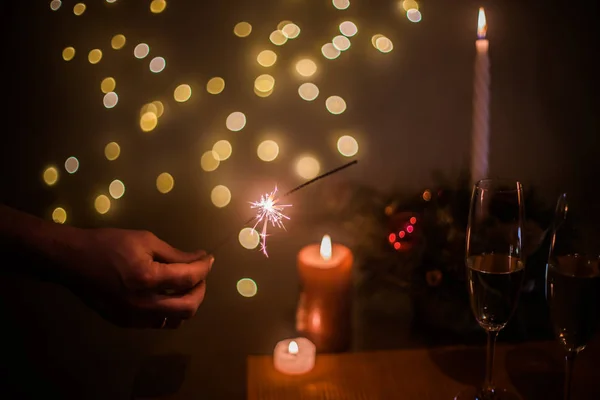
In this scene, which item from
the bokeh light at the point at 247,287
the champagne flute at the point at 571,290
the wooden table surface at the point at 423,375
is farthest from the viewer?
the bokeh light at the point at 247,287

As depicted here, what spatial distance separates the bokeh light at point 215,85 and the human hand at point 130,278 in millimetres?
280

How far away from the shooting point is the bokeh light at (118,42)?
91 centimetres

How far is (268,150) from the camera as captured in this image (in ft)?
3.15

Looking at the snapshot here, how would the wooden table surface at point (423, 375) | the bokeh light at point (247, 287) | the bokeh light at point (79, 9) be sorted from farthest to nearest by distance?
the bokeh light at point (247, 287)
the bokeh light at point (79, 9)
the wooden table surface at point (423, 375)

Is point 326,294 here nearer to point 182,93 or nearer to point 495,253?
point 495,253

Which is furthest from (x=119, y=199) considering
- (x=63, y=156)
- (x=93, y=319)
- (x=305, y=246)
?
(x=305, y=246)

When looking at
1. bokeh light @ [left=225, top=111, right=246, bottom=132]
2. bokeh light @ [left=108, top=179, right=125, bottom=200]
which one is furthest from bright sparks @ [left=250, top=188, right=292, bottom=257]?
bokeh light @ [left=108, top=179, right=125, bottom=200]

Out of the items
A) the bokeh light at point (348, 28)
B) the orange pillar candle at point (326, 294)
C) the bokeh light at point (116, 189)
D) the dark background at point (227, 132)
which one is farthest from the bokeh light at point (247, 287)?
the bokeh light at point (348, 28)

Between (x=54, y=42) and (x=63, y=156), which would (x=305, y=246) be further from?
(x=54, y=42)

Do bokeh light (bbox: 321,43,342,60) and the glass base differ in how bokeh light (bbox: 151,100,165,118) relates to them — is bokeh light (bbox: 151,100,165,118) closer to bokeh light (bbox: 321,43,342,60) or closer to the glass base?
bokeh light (bbox: 321,43,342,60)

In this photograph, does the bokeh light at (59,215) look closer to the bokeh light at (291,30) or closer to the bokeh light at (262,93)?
the bokeh light at (262,93)

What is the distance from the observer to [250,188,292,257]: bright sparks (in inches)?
37.9

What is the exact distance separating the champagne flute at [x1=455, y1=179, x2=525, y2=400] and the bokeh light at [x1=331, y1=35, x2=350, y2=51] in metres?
0.36

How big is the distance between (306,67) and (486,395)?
1.99 feet
